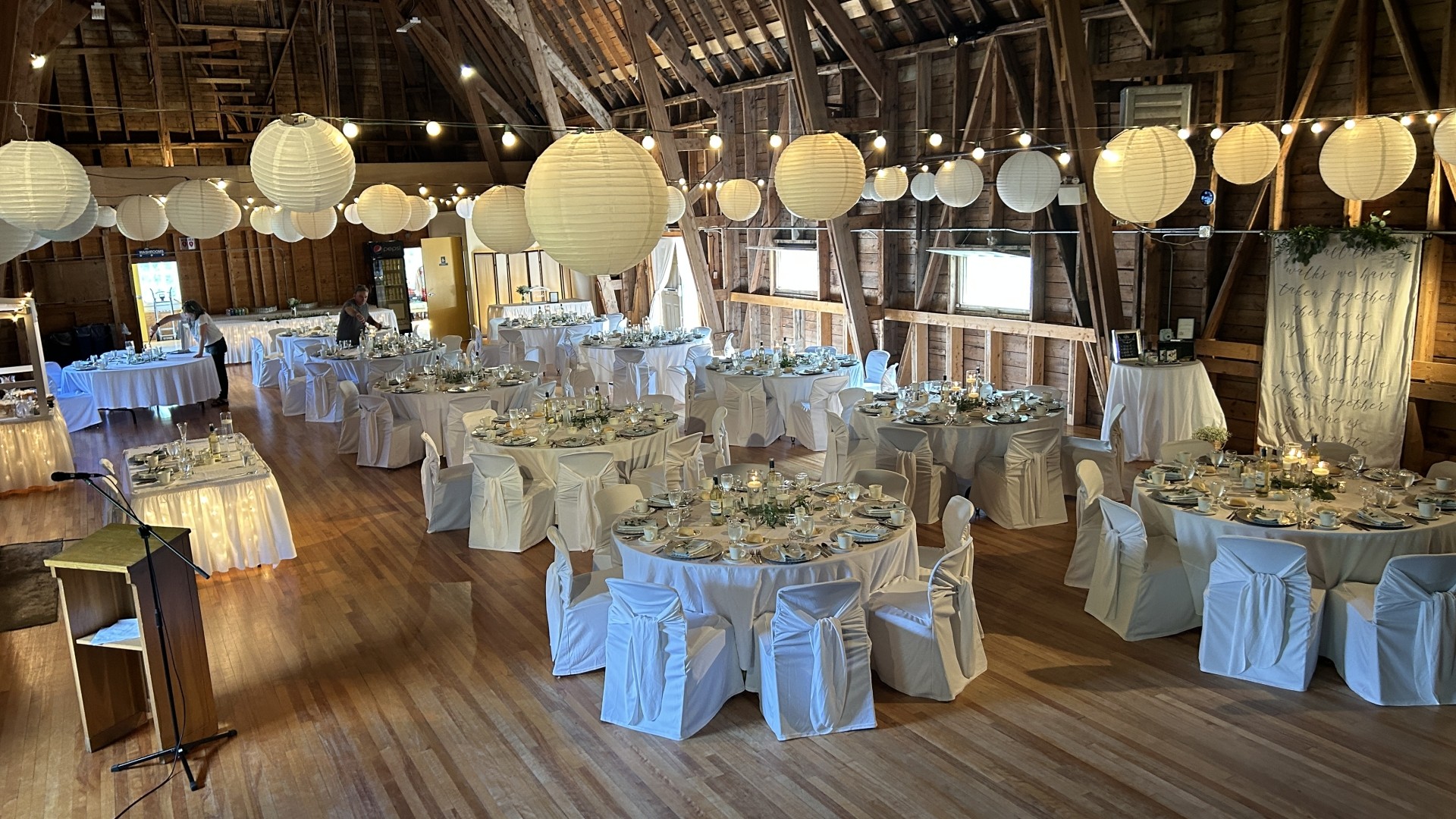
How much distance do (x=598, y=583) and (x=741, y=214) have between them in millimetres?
6573

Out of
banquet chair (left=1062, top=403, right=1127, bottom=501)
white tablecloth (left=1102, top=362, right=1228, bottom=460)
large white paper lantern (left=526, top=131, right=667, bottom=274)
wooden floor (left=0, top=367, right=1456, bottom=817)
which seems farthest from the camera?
white tablecloth (left=1102, top=362, right=1228, bottom=460)

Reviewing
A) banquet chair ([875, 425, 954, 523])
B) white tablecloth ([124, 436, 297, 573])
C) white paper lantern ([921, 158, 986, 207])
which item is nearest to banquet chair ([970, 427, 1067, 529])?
banquet chair ([875, 425, 954, 523])

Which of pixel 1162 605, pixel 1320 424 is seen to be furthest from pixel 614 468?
pixel 1320 424

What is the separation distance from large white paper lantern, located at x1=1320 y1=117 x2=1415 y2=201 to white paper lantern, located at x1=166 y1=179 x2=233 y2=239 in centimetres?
822

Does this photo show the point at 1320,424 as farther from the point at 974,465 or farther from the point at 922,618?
the point at 922,618

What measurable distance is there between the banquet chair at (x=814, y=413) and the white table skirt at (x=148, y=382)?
7761 millimetres

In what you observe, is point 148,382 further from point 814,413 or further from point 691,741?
point 691,741

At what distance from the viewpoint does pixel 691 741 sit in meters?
4.89

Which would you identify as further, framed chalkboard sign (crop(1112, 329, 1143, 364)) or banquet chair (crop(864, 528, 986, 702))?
framed chalkboard sign (crop(1112, 329, 1143, 364))

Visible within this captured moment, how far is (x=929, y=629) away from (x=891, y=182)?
21.5 ft

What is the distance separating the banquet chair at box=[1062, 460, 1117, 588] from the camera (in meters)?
6.50

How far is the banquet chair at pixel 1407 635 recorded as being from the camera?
4859mm

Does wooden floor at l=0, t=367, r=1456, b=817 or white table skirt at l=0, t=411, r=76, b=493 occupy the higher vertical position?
white table skirt at l=0, t=411, r=76, b=493

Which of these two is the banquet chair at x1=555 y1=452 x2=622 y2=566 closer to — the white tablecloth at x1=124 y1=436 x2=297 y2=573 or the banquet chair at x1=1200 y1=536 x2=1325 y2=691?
the white tablecloth at x1=124 y1=436 x2=297 y2=573
